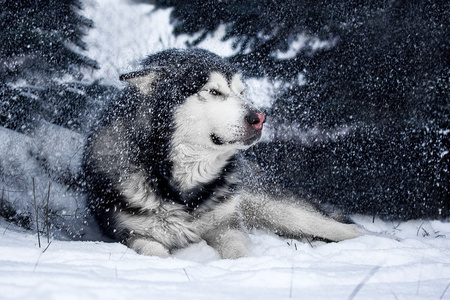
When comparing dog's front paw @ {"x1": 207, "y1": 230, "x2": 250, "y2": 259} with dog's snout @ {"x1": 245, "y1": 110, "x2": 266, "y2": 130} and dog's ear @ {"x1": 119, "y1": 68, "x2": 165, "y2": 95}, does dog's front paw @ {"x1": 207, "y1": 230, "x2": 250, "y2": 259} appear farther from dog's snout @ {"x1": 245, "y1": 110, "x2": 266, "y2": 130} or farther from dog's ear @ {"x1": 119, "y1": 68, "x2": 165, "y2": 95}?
dog's ear @ {"x1": 119, "y1": 68, "x2": 165, "y2": 95}

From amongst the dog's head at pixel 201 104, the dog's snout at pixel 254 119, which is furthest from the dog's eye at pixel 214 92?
the dog's snout at pixel 254 119

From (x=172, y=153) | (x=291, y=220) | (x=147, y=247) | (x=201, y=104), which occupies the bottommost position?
(x=147, y=247)

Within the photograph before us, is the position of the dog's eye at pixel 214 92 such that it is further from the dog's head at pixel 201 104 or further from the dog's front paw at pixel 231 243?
the dog's front paw at pixel 231 243

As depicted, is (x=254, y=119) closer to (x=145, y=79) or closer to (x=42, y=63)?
(x=145, y=79)

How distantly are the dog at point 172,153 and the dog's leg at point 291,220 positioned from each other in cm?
12

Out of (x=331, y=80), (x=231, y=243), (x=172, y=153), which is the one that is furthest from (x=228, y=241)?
(x=331, y=80)

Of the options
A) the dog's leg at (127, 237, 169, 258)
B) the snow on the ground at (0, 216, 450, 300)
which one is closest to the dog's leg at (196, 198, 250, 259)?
the dog's leg at (127, 237, 169, 258)

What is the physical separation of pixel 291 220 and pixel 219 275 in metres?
1.58

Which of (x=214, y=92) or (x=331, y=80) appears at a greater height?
(x=331, y=80)

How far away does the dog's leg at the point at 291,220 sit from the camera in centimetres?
289

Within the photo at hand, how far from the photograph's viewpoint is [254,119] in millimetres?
Result: 2412

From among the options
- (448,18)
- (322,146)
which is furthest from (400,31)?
(322,146)

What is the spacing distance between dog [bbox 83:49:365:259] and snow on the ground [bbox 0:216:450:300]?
42 centimetres

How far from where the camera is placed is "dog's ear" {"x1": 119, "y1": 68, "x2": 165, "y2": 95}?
8.42 feet
